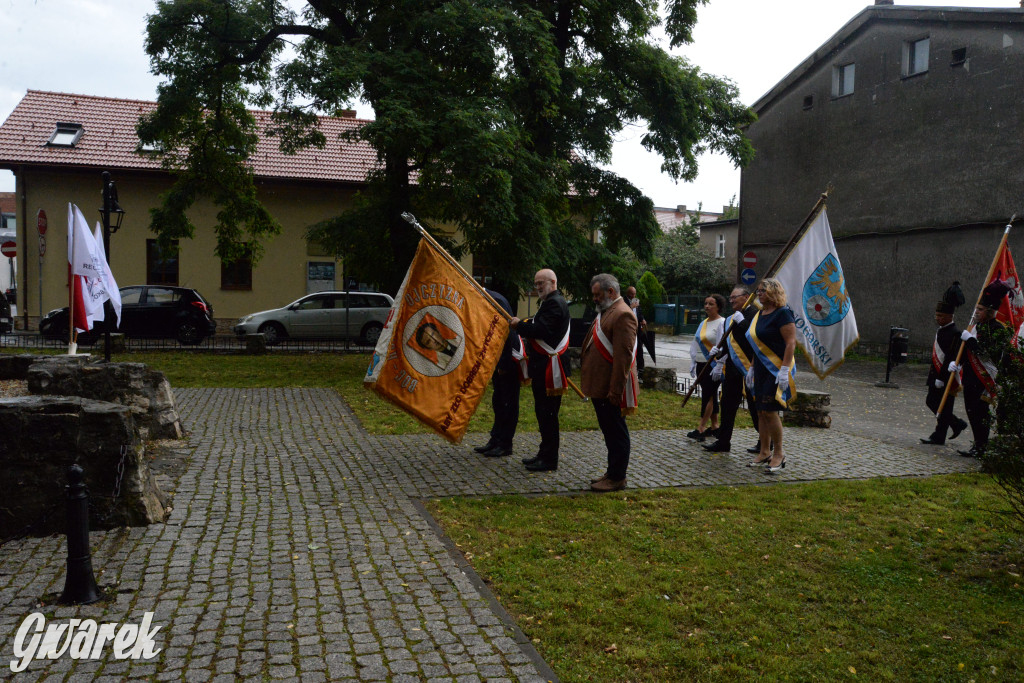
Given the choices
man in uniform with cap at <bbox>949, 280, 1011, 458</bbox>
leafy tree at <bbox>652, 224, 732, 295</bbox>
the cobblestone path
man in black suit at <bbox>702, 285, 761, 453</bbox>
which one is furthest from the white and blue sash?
leafy tree at <bbox>652, 224, 732, 295</bbox>

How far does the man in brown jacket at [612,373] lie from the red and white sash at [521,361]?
3.49ft

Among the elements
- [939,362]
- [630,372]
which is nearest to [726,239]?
[939,362]

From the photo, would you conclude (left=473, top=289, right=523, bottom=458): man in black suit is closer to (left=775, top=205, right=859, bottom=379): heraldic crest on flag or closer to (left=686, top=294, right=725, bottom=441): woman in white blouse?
(left=686, top=294, right=725, bottom=441): woman in white blouse

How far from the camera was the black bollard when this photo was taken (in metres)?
4.47

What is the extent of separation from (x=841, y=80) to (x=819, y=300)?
21.2m

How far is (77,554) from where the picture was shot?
176 inches

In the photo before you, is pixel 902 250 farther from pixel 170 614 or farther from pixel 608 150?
pixel 170 614

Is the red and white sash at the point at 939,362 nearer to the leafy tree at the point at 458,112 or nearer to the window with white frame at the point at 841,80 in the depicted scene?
the leafy tree at the point at 458,112

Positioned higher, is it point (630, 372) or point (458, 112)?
point (458, 112)

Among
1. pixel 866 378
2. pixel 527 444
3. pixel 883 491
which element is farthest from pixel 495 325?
pixel 866 378

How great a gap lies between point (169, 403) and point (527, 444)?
406cm

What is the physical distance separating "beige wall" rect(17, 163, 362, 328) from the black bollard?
22589 millimetres

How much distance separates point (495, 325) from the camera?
8.02 meters

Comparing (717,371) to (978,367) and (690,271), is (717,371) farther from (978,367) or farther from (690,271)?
(690,271)
